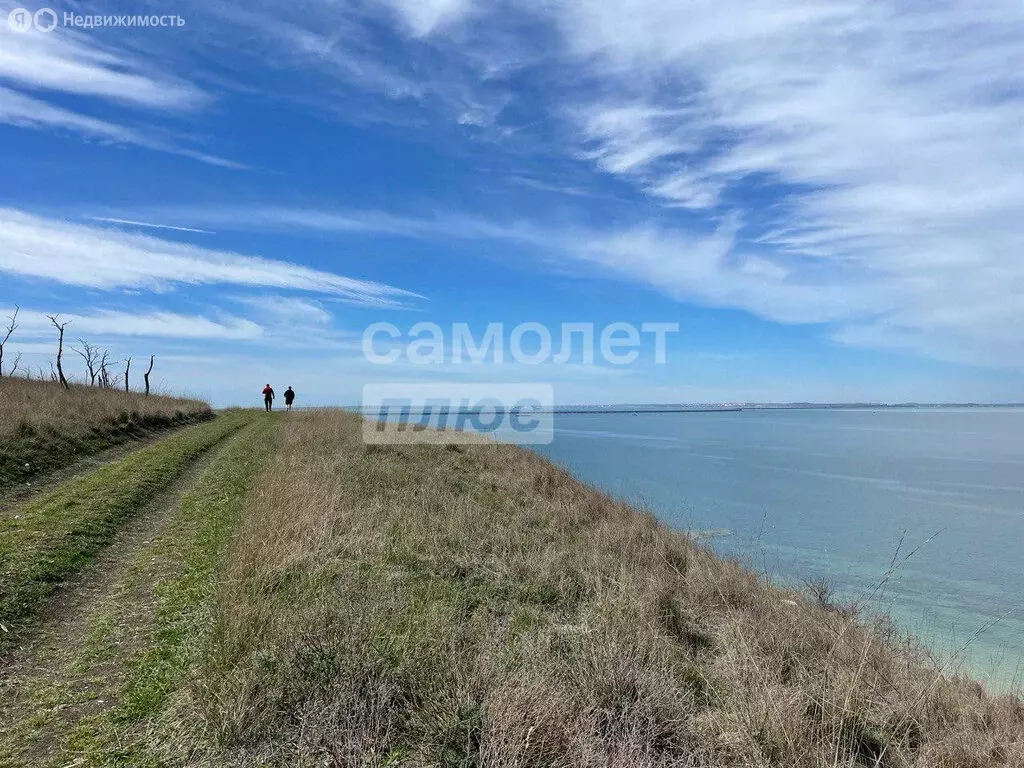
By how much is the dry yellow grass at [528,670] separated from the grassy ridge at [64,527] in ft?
5.74

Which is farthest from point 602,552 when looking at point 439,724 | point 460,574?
point 439,724

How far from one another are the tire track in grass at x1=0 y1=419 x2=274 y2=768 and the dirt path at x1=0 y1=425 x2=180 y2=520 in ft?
9.30

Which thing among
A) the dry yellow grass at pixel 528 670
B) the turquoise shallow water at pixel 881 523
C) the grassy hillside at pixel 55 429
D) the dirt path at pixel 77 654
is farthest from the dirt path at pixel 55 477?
the turquoise shallow water at pixel 881 523

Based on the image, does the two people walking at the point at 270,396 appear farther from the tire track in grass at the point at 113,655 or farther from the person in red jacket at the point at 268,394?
the tire track in grass at the point at 113,655

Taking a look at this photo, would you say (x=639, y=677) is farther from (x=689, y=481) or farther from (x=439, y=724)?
(x=689, y=481)

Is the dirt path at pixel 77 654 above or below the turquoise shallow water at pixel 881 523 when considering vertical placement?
above

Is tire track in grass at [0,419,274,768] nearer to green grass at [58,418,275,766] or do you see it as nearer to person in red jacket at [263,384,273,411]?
green grass at [58,418,275,766]

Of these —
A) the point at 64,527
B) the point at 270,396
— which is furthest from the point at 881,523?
the point at 270,396

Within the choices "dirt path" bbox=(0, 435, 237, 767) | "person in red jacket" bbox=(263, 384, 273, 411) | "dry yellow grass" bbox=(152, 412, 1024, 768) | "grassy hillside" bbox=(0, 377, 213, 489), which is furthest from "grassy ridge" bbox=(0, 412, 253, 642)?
"person in red jacket" bbox=(263, 384, 273, 411)

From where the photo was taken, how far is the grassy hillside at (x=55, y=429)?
12.1 m

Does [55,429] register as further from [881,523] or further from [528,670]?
[881,523]

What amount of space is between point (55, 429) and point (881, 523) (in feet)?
81.6

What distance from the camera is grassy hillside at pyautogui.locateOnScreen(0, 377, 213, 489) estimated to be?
12.1 m

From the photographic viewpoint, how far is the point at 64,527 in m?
7.79
